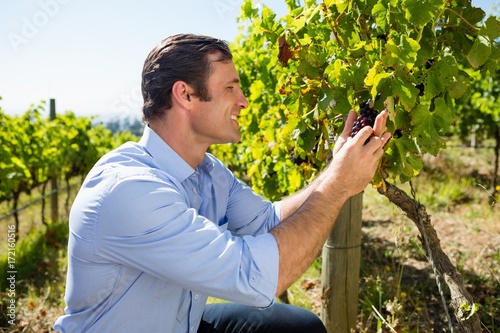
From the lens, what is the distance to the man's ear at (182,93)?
1904 millimetres

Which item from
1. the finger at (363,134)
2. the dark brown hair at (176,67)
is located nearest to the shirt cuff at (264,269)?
the finger at (363,134)

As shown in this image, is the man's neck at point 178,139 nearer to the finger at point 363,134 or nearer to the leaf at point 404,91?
the finger at point 363,134

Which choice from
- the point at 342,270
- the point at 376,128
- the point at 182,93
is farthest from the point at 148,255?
the point at 342,270

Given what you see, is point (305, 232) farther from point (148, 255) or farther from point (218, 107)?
point (218, 107)

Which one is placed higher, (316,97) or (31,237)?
(316,97)

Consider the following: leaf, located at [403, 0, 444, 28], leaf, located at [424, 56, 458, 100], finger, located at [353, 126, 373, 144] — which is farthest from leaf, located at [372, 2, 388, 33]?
finger, located at [353, 126, 373, 144]

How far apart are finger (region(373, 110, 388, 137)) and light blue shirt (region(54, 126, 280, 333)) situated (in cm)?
49

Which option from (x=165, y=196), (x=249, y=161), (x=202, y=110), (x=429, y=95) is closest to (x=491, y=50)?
(x=429, y=95)

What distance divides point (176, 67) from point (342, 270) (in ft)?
4.86

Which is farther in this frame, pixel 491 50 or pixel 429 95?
pixel 491 50

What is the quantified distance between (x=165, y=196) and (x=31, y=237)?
18.2ft

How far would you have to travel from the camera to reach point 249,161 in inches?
175

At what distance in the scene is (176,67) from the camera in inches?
76.2

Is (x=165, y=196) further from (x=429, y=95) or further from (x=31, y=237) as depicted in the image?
(x=31, y=237)
